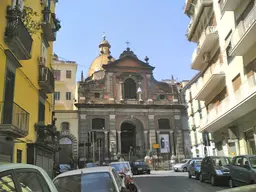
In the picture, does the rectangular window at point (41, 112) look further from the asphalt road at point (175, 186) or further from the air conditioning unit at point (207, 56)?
the air conditioning unit at point (207, 56)

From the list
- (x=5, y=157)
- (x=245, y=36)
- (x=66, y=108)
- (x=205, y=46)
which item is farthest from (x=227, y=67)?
(x=66, y=108)

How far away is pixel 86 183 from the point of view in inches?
243

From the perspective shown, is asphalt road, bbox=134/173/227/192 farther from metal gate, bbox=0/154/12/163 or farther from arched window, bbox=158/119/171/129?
arched window, bbox=158/119/171/129

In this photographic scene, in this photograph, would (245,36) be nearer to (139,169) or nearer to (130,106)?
(139,169)

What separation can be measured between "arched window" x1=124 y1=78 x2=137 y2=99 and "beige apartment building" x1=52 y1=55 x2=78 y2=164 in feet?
25.2

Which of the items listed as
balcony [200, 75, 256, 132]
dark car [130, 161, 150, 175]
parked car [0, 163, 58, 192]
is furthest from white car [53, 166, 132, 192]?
dark car [130, 161, 150, 175]

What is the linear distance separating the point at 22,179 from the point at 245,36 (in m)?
15.2

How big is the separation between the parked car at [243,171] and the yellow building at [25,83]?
30.0 ft

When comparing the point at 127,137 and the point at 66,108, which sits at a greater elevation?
the point at 66,108

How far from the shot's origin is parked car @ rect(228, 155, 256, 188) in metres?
11.8

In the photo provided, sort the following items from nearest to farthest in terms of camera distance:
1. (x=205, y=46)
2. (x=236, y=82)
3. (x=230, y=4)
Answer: (x=230, y=4) < (x=236, y=82) < (x=205, y=46)

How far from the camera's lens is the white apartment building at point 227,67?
1695 centimetres

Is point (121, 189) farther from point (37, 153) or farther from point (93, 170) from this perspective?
point (37, 153)

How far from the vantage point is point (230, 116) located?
66.5ft
